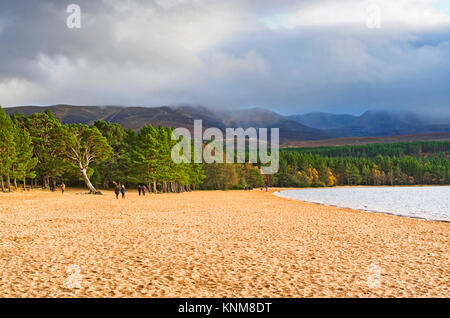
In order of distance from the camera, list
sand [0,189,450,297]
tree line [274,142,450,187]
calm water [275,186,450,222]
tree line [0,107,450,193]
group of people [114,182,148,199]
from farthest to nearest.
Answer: tree line [274,142,450,187]
tree line [0,107,450,193]
group of people [114,182,148,199]
calm water [275,186,450,222]
sand [0,189,450,297]

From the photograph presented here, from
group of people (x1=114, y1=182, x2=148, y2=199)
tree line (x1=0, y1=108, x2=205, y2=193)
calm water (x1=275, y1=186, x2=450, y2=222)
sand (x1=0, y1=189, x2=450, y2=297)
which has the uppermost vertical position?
tree line (x1=0, y1=108, x2=205, y2=193)

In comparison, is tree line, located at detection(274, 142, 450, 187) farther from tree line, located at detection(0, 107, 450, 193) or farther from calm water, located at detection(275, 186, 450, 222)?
calm water, located at detection(275, 186, 450, 222)

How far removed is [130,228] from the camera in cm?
2056

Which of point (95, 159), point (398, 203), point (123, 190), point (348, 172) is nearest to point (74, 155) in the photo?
point (95, 159)

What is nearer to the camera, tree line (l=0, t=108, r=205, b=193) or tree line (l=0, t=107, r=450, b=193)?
tree line (l=0, t=108, r=205, b=193)

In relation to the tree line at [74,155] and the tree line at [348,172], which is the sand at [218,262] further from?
the tree line at [348,172]

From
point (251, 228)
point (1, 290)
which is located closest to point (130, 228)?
point (251, 228)

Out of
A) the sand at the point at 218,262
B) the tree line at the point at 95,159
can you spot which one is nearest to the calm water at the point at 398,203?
the sand at the point at 218,262

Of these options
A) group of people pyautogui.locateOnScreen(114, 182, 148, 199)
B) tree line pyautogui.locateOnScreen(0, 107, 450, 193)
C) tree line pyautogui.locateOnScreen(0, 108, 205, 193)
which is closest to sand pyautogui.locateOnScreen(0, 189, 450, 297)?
group of people pyautogui.locateOnScreen(114, 182, 148, 199)

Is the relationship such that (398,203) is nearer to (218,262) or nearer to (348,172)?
(218,262)

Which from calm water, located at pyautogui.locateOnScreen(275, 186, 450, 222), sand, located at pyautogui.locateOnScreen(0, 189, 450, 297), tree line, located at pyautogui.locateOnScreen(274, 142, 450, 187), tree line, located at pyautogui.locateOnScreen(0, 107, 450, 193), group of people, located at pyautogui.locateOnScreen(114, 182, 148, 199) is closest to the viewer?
sand, located at pyautogui.locateOnScreen(0, 189, 450, 297)

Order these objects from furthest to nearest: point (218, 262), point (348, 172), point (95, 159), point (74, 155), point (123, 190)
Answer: point (348, 172), point (95, 159), point (74, 155), point (123, 190), point (218, 262)

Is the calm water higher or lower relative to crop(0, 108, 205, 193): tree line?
lower
